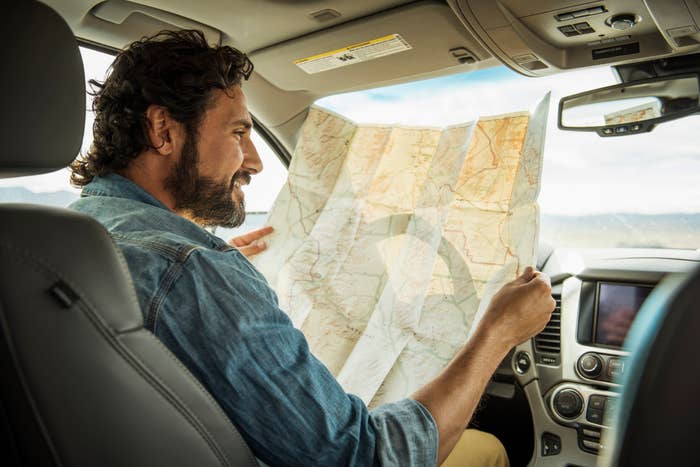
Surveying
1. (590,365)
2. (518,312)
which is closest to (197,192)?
(518,312)

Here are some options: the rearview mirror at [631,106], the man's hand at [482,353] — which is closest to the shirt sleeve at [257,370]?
the man's hand at [482,353]

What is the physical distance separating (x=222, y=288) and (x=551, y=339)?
1417 millimetres

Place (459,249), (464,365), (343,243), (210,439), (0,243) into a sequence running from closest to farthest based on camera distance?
(0,243) → (210,439) → (464,365) → (459,249) → (343,243)

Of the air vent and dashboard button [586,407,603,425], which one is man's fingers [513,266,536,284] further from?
dashboard button [586,407,603,425]

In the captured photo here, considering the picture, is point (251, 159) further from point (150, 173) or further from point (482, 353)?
point (482, 353)

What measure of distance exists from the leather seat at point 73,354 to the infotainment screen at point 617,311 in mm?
1428

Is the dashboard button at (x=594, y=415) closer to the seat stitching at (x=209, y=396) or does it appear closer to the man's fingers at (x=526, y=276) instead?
the man's fingers at (x=526, y=276)

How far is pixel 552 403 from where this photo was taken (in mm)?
2021

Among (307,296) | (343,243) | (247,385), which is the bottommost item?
(307,296)

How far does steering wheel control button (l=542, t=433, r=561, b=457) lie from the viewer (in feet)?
6.66

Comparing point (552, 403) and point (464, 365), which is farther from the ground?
point (464, 365)

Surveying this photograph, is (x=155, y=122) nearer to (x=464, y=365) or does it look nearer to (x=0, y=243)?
(x=0, y=243)

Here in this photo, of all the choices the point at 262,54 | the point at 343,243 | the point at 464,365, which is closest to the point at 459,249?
the point at 343,243

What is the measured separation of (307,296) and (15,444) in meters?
1.20
